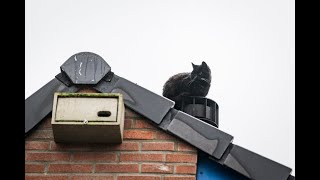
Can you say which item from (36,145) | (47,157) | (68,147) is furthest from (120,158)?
(36,145)

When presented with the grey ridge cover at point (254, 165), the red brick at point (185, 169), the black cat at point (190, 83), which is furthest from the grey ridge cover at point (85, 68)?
the black cat at point (190, 83)

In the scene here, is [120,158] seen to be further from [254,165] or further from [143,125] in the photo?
[254,165]

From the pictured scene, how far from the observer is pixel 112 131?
13.8ft

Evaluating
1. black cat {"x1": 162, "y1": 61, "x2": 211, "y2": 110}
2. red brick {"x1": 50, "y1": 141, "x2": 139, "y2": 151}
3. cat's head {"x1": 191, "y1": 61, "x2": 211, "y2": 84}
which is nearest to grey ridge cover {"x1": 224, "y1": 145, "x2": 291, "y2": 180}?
red brick {"x1": 50, "y1": 141, "x2": 139, "y2": 151}

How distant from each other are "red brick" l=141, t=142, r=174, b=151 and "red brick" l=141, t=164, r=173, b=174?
13 cm

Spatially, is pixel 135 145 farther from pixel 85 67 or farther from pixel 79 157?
pixel 85 67

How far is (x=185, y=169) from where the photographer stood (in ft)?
14.0

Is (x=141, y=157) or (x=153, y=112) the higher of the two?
(x=153, y=112)

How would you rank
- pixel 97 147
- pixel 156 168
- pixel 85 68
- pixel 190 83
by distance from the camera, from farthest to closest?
1. pixel 190 83
2. pixel 85 68
3. pixel 97 147
4. pixel 156 168

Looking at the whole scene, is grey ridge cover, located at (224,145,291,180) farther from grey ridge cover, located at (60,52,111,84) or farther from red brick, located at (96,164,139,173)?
grey ridge cover, located at (60,52,111,84)

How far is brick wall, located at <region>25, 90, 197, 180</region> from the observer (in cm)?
425

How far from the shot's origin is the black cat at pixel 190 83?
6133 millimetres

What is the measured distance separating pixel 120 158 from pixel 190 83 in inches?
80.4
